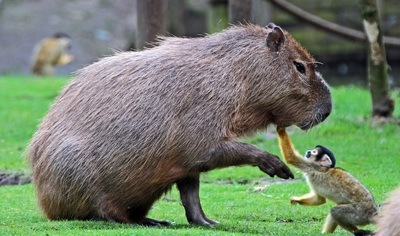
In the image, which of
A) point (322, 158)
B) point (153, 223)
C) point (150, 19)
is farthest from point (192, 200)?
point (150, 19)

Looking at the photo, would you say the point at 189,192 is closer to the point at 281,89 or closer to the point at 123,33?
the point at 281,89

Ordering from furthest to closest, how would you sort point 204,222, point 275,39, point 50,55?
point 50,55, point 275,39, point 204,222

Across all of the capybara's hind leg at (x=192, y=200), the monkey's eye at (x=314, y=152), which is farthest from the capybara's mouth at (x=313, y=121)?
the capybara's hind leg at (x=192, y=200)

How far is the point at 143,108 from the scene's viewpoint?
768 centimetres

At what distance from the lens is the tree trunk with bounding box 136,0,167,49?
11.4 meters

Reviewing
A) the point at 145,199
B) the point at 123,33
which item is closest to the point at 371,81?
the point at 145,199

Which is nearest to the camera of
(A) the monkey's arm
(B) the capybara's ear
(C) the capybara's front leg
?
(C) the capybara's front leg

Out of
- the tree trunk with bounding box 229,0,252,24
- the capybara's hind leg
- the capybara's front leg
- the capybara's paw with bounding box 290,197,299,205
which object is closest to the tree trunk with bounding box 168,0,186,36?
the tree trunk with bounding box 229,0,252,24

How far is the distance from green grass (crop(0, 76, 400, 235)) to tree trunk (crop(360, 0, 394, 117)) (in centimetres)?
30

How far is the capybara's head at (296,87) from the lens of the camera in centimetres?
802

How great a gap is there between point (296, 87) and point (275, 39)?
1.42 feet

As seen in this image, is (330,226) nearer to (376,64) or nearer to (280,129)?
(280,129)

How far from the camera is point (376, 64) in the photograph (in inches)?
498

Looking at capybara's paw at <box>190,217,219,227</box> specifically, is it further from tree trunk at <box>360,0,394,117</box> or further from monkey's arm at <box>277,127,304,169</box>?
tree trunk at <box>360,0,394,117</box>
